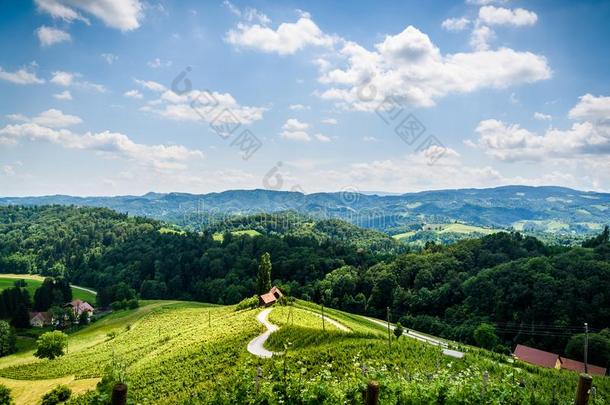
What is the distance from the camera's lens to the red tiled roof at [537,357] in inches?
2320

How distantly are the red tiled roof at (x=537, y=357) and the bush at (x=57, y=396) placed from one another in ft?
190

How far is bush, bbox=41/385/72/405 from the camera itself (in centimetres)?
4059

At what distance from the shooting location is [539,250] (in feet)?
419

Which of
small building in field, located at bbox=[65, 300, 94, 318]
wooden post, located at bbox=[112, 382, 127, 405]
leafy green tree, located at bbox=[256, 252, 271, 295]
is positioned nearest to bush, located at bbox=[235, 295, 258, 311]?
leafy green tree, located at bbox=[256, 252, 271, 295]

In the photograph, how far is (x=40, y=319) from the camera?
354 feet

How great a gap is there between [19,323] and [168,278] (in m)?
54.7

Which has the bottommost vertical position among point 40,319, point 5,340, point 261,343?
→ point 40,319

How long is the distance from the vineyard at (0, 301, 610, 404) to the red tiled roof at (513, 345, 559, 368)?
86.4 feet

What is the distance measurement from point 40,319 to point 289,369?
118737 mm

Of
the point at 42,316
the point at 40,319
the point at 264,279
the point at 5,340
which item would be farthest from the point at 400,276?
the point at 42,316

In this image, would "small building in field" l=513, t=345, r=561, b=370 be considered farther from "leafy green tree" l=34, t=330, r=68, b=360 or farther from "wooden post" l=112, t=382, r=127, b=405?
"leafy green tree" l=34, t=330, r=68, b=360

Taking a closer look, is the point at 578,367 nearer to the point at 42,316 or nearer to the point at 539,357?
the point at 539,357

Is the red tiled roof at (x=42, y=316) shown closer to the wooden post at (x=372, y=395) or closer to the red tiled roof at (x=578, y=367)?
the red tiled roof at (x=578, y=367)

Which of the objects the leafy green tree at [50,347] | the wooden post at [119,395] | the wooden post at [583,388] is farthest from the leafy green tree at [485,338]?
the wooden post at [119,395]
